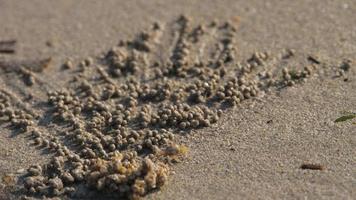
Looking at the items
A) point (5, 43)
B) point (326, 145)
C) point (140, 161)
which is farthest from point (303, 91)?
point (5, 43)

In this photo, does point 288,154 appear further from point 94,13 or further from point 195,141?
point 94,13

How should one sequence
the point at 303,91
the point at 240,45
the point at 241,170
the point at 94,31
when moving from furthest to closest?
the point at 94,31 < the point at 240,45 < the point at 303,91 < the point at 241,170

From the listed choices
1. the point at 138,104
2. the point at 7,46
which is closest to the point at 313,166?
the point at 138,104

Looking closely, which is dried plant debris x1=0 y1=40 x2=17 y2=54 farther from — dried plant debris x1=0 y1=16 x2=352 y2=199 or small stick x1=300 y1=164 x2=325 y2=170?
small stick x1=300 y1=164 x2=325 y2=170

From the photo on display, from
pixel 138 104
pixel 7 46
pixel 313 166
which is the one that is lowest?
pixel 313 166

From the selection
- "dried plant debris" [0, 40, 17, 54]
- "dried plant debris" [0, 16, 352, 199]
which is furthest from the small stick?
"dried plant debris" [0, 40, 17, 54]

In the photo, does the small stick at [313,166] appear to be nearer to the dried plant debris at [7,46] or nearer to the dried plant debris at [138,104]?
the dried plant debris at [138,104]

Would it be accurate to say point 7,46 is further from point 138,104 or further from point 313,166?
point 313,166
